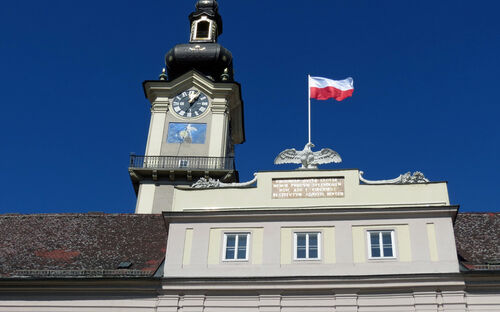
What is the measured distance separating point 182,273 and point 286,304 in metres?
3.16

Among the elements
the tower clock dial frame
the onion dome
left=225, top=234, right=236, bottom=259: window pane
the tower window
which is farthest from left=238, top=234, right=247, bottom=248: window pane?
the tower window

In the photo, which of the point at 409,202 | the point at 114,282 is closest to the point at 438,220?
the point at 409,202

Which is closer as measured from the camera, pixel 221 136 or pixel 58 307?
pixel 58 307

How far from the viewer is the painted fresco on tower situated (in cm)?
3922

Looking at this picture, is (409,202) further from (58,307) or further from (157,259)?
(58,307)

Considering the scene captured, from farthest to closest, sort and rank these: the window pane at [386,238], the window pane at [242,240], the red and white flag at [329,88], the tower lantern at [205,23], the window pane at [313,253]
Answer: the tower lantern at [205,23]
the red and white flag at [329,88]
the window pane at [242,240]
the window pane at [386,238]
the window pane at [313,253]

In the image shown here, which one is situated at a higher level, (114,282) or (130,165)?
(130,165)

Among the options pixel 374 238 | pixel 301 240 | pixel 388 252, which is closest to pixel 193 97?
pixel 301 240

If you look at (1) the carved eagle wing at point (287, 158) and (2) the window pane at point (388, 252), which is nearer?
(2) the window pane at point (388, 252)

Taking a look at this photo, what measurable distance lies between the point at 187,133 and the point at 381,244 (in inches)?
756

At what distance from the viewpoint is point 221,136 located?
39250mm

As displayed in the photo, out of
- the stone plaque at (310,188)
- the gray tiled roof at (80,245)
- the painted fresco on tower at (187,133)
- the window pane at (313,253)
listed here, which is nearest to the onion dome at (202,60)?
the painted fresco on tower at (187,133)

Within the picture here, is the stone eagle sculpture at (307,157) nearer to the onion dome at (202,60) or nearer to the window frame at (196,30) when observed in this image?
the onion dome at (202,60)

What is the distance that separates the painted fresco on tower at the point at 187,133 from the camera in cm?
3922
